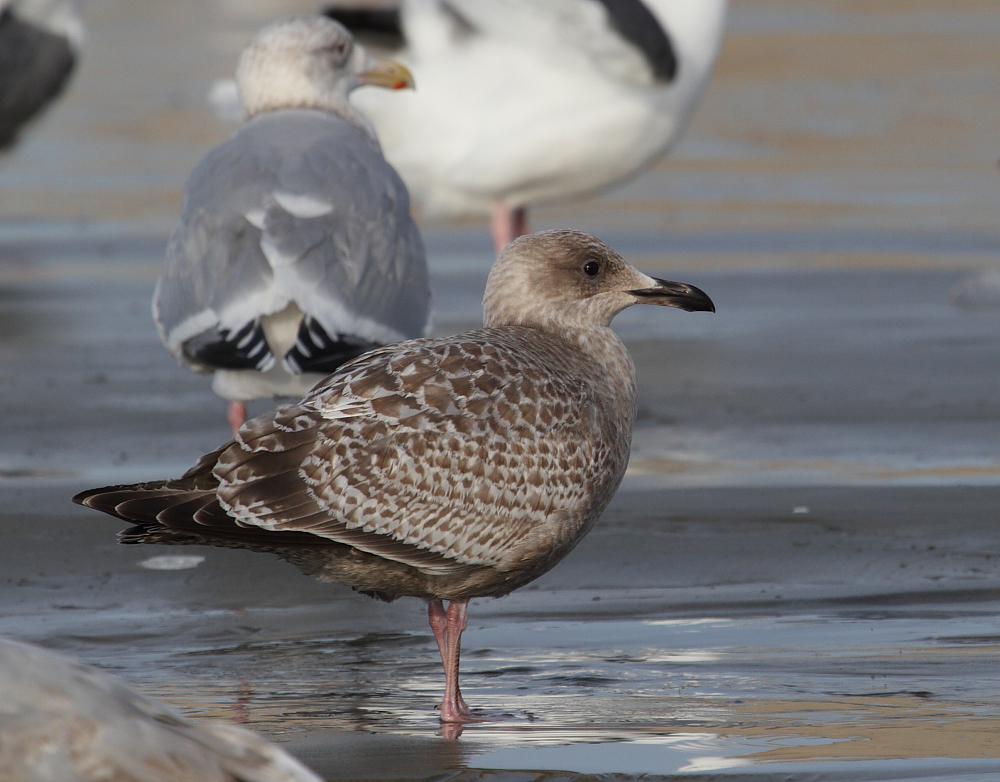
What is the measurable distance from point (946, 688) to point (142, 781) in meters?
2.37

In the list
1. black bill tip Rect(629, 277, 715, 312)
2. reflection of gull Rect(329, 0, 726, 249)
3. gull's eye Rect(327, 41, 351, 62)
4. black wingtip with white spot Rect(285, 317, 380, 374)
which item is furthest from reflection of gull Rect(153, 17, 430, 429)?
reflection of gull Rect(329, 0, 726, 249)

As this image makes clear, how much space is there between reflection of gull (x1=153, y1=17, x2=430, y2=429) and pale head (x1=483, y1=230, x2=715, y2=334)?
38.1 inches

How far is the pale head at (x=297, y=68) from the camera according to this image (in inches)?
293

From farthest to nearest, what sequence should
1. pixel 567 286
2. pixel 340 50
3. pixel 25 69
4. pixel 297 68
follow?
pixel 25 69, pixel 340 50, pixel 297 68, pixel 567 286

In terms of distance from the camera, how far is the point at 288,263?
6.16 meters

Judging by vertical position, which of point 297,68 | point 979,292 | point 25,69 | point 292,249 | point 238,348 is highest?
point 25,69

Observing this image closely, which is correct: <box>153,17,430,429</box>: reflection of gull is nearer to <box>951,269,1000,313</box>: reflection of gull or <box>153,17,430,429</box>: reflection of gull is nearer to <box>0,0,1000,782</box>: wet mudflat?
<box>0,0,1000,782</box>: wet mudflat

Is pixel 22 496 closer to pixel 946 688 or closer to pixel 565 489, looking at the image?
pixel 565 489

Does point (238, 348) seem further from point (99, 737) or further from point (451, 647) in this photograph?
point (99, 737)

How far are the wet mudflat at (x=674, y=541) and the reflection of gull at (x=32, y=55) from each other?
83 centimetres

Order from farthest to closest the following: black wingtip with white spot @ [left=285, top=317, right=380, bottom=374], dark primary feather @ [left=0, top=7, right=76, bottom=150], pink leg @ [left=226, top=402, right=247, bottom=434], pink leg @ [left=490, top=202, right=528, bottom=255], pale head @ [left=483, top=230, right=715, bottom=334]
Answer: dark primary feather @ [left=0, top=7, right=76, bottom=150], pink leg @ [left=490, top=202, right=528, bottom=255], pink leg @ [left=226, top=402, right=247, bottom=434], black wingtip with white spot @ [left=285, top=317, right=380, bottom=374], pale head @ [left=483, top=230, right=715, bottom=334]

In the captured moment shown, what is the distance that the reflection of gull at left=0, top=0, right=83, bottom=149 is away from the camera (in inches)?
483

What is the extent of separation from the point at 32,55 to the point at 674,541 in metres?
7.73

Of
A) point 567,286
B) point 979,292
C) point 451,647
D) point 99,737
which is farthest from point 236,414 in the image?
point 979,292
